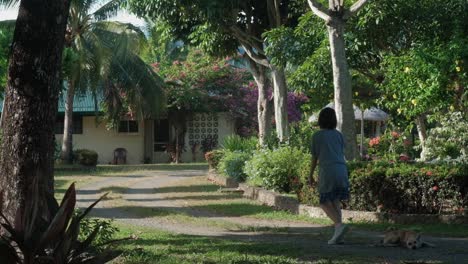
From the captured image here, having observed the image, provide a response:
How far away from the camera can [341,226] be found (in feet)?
27.5

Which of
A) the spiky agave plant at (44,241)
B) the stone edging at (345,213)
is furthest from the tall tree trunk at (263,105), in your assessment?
the spiky agave plant at (44,241)

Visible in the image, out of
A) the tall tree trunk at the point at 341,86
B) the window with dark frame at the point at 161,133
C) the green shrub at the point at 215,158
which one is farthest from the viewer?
the window with dark frame at the point at 161,133

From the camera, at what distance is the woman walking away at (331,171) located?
827 centimetres

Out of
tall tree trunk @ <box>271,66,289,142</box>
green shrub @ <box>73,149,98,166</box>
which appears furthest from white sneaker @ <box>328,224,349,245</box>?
green shrub @ <box>73,149,98,166</box>

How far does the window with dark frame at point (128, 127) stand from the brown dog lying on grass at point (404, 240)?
28323 millimetres

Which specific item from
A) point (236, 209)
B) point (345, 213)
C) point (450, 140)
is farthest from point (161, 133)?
point (345, 213)

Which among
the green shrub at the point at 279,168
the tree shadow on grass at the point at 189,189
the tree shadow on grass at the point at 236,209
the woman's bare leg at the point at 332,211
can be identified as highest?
the green shrub at the point at 279,168

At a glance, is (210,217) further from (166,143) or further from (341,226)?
(166,143)

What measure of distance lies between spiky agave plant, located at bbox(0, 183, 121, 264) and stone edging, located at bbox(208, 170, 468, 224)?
6.30 meters

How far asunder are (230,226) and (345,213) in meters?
1.89

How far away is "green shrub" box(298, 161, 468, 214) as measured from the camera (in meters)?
10.4

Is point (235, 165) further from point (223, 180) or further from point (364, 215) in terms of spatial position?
point (364, 215)

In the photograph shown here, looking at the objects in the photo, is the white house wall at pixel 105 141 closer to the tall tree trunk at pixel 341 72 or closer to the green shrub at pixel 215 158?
the green shrub at pixel 215 158

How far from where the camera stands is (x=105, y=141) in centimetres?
3541
